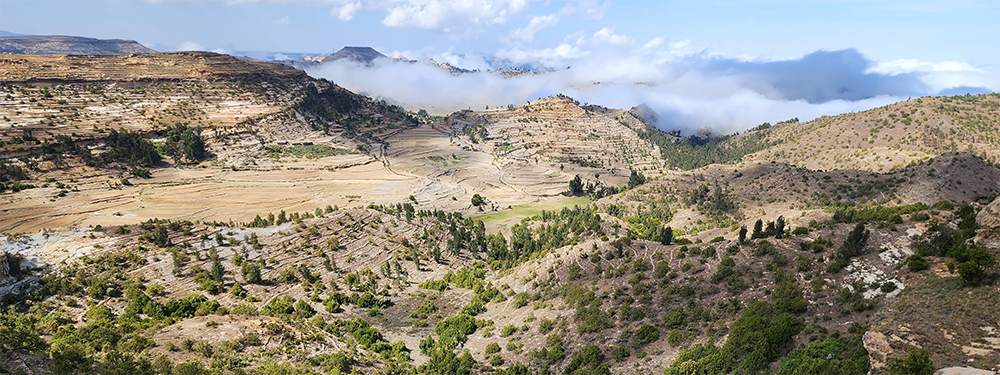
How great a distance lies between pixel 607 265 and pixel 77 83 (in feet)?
518

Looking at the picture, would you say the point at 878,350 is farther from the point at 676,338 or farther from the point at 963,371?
the point at 676,338

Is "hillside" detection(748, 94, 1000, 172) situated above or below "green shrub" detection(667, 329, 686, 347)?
above

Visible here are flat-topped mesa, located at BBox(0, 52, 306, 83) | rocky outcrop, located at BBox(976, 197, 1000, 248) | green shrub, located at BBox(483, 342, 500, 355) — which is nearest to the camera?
rocky outcrop, located at BBox(976, 197, 1000, 248)

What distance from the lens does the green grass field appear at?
4496 inches

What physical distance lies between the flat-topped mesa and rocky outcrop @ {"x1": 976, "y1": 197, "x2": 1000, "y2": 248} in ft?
613

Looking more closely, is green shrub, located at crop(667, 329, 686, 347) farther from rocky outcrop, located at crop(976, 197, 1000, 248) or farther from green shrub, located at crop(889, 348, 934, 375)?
rocky outcrop, located at crop(976, 197, 1000, 248)

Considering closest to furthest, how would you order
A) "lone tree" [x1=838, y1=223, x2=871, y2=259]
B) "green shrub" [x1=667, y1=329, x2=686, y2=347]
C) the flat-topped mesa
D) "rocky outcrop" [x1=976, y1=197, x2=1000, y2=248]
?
"rocky outcrop" [x1=976, y1=197, x2=1000, y2=248] → "green shrub" [x1=667, y1=329, x2=686, y2=347] → "lone tree" [x1=838, y1=223, x2=871, y2=259] → the flat-topped mesa

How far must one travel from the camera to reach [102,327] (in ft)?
125

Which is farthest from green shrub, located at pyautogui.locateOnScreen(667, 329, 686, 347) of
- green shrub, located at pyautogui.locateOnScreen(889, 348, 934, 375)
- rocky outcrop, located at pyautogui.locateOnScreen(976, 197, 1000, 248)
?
→ rocky outcrop, located at pyautogui.locateOnScreen(976, 197, 1000, 248)

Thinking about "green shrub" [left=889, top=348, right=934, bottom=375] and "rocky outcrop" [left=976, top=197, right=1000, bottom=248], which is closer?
"green shrub" [left=889, top=348, right=934, bottom=375]

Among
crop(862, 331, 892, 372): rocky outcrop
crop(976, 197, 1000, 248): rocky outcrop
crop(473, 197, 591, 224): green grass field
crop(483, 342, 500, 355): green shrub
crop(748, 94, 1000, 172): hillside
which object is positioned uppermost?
crop(748, 94, 1000, 172): hillside

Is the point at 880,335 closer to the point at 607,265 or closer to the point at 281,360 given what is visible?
the point at 607,265

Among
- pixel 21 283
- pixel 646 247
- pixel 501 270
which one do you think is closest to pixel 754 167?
pixel 646 247

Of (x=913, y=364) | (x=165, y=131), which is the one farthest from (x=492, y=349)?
(x=165, y=131)
